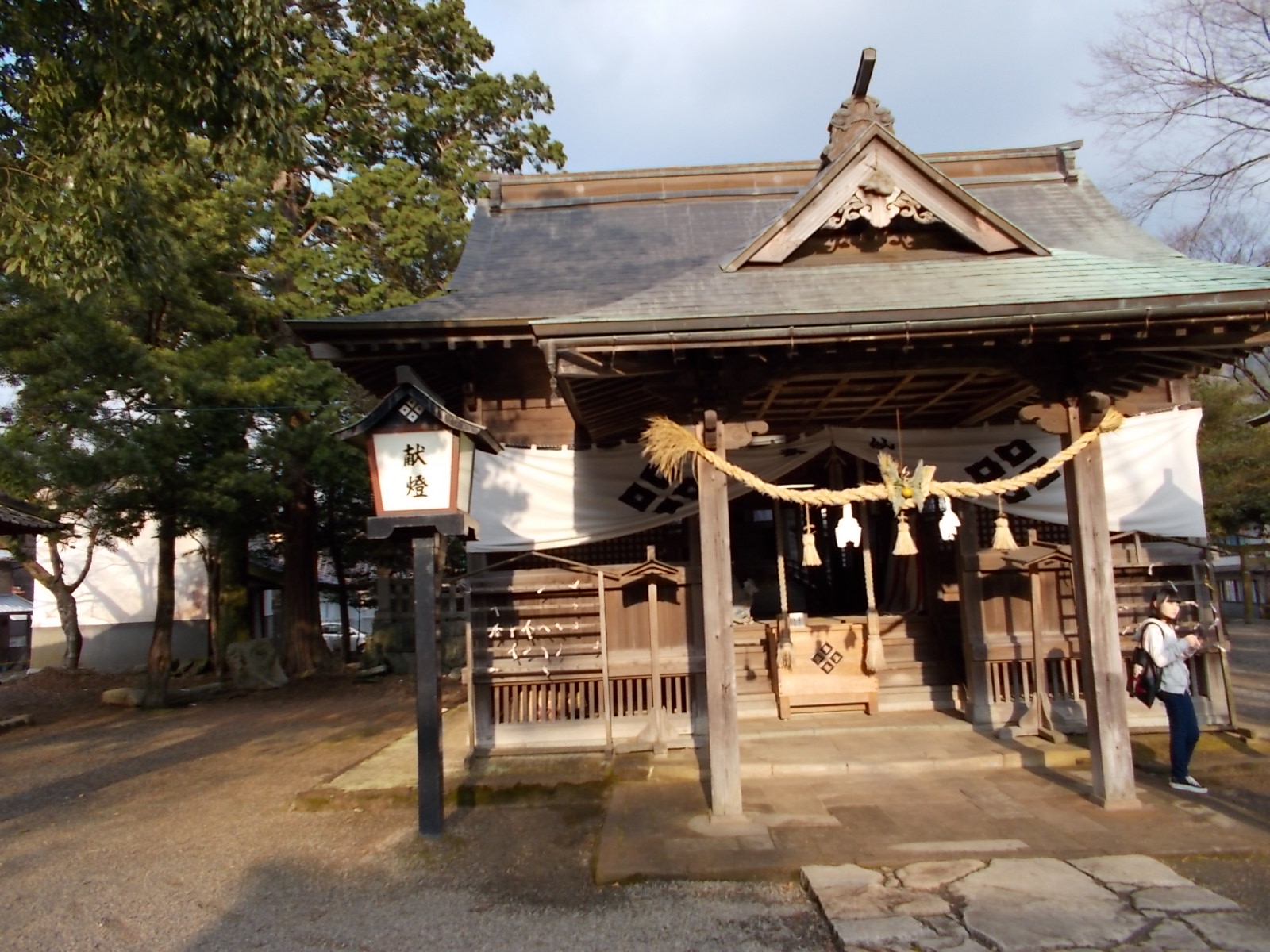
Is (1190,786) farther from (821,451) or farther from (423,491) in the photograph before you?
(423,491)

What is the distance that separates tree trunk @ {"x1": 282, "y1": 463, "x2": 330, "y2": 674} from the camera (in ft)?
60.6

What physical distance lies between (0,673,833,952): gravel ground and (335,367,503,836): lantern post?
2.31 ft

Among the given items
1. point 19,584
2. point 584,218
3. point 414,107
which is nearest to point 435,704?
point 584,218

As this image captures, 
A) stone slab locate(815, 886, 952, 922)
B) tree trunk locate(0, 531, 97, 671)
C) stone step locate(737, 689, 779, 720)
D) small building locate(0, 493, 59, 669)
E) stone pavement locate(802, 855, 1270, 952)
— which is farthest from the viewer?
tree trunk locate(0, 531, 97, 671)

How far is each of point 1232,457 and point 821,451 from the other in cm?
1731

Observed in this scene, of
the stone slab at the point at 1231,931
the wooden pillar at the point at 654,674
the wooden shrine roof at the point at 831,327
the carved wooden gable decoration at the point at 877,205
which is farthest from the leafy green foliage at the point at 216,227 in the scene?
the stone slab at the point at 1231,931

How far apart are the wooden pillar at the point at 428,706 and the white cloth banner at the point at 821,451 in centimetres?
172

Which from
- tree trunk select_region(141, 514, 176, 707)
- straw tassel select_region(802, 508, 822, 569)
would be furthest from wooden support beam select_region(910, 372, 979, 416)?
tree trunk select_region(141, 514, 176, 707)

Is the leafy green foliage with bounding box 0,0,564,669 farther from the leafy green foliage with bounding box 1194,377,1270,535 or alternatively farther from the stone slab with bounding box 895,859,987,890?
the leafy green foliage with bounding box 1194,377,1270,535

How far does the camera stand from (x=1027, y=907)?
451 cm

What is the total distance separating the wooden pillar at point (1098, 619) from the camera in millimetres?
6051

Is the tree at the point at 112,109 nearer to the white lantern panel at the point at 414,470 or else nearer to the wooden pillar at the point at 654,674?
the white lantern panel at the point at 414,470

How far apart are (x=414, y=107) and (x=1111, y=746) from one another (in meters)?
17.0

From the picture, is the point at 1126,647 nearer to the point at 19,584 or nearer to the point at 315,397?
the point at 315,397
